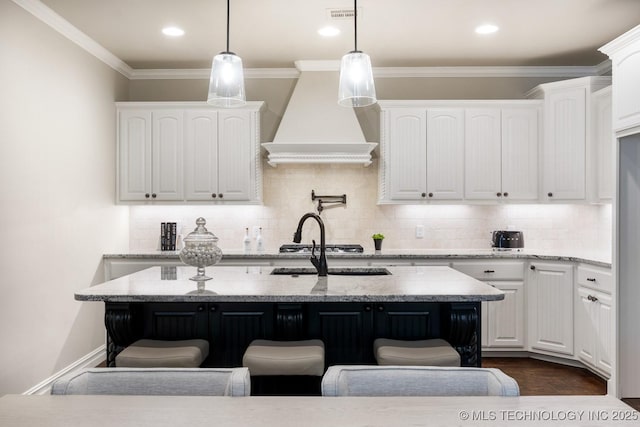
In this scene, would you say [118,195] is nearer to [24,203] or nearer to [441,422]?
[24,203]

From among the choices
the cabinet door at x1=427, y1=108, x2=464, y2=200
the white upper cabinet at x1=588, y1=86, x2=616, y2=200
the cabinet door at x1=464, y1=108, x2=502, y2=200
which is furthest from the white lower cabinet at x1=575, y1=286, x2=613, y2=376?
the cabinet door at x1=427, y1=108, x2=464, y2=200

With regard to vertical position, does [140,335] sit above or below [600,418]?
below

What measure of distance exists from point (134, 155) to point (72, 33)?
123 centimetres

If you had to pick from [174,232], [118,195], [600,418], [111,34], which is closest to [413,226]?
[174,232]

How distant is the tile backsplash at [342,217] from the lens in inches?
187

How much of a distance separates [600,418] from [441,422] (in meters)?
0.37

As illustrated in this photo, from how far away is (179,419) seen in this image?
1051mm

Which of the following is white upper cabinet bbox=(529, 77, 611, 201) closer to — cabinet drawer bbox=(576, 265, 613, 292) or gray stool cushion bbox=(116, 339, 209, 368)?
cabinet drawer bbox=(576, 265, 613, 292)

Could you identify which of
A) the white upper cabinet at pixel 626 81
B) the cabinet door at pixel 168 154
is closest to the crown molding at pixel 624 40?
the white upper cabinet at pixel 626 81

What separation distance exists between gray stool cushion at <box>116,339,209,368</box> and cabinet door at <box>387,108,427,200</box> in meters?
2.74

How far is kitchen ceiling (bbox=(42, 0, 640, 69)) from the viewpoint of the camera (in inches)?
131

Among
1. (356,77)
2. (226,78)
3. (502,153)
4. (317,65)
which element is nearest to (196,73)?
(317,65)

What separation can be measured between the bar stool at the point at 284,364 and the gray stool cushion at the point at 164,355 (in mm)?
228

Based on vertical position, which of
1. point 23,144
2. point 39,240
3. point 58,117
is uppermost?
point 58,117
